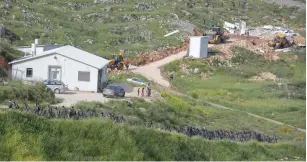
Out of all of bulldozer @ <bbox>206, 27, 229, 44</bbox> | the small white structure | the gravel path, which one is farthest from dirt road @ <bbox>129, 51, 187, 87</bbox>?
the gravel path

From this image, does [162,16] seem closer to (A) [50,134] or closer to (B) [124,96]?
(B) [124,96]

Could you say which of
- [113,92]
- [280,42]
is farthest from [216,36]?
[113,92]

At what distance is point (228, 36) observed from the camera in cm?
8806

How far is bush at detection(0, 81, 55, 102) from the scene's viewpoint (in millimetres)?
33031

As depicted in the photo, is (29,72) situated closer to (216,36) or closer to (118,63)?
(118,63)

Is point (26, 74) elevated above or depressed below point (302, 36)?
below

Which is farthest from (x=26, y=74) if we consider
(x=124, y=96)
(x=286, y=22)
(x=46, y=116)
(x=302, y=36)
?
(x=286, y=22)

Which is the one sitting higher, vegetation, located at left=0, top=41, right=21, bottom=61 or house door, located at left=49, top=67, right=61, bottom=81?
vegetation, located at left=0, top=41, right=21, bottom=61

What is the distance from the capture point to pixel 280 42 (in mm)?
82938

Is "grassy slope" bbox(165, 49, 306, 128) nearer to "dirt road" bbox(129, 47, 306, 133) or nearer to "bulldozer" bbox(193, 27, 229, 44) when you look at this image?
"dirt road" bbox(129, 47, 306, 133)

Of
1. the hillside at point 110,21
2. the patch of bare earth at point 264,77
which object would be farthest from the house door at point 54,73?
the patch of bare earth at point 264,77

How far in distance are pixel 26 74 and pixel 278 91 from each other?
27.6 metres

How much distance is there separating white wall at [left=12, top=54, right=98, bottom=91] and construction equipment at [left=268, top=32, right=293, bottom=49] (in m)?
44.9

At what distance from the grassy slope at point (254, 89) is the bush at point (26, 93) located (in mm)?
20965
